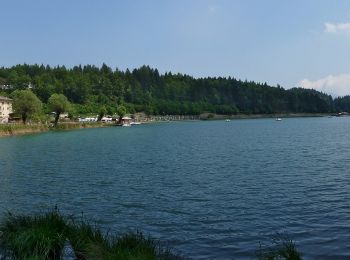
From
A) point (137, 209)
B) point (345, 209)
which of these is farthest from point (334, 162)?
point (137, 209)

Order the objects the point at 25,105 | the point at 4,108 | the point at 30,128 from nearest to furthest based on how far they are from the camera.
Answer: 1. the point at 30,128
2. the point at 25,105
3. the point at 4,108

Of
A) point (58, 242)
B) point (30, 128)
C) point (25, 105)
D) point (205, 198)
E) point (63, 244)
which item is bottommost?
point (205, 198)

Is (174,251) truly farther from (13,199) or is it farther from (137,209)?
(13,199)

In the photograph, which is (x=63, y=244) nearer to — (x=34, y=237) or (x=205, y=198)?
(x=34, y=237)

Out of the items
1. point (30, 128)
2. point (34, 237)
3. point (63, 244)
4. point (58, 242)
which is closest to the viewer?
point (34, 237)

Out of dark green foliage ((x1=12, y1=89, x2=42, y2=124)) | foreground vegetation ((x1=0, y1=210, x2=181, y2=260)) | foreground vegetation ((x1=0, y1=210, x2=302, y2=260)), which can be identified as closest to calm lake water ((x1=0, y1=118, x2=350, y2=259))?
foreground vegetation ((x1=0, y1=210, x2=302, y2=260))

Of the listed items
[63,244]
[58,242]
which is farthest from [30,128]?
[58,242]

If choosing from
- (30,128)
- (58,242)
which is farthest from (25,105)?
(58,242)

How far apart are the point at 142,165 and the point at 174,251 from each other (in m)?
35.3

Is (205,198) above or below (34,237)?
below

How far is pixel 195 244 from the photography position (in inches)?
831

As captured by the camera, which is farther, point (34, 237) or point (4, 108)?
point (4, 108)

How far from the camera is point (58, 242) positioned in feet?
51.7

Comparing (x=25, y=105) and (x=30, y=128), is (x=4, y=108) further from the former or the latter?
(x=30, y=128)
